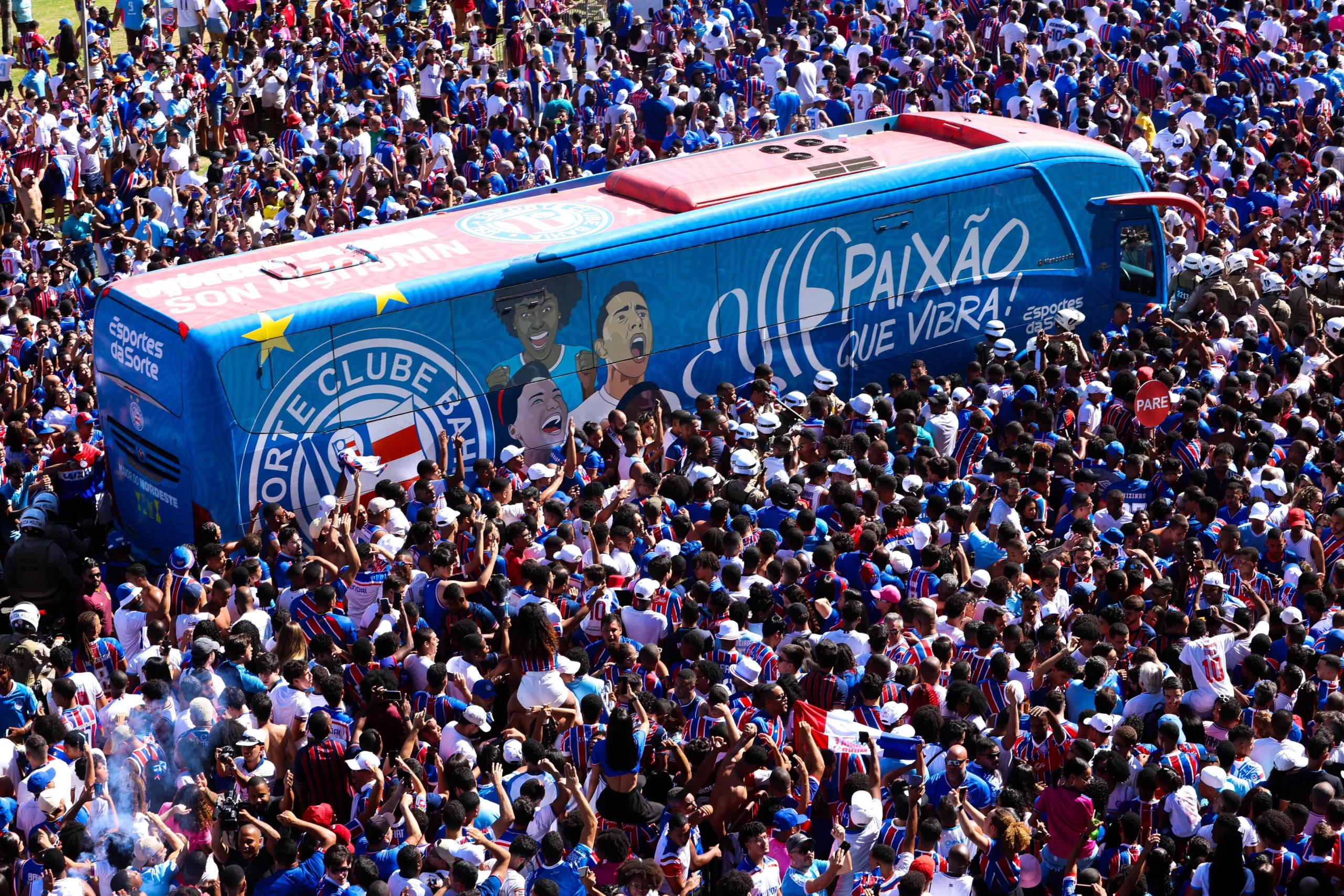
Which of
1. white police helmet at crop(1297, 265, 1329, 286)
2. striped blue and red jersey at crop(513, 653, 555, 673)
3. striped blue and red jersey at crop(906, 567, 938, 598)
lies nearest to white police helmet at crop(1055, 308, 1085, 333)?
white police helmet at crop(1297, 265, 1329, 286)

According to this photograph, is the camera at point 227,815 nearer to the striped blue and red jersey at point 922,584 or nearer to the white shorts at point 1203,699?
the striped blue and red jersey at point 922,584

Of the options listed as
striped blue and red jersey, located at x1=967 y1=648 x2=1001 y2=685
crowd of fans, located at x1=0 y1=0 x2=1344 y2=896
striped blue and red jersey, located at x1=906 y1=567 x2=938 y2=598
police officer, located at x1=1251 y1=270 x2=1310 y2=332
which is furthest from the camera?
police officer, located at x1=1251 y1=270 x2=1310 y2=332

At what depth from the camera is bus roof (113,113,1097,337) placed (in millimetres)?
11844

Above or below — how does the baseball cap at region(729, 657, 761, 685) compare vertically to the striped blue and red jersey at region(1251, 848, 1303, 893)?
above

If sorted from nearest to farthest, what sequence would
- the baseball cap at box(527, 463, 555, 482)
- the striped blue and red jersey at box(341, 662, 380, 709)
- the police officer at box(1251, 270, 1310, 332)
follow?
1. the striped blue and red jersey at box(341, 662, 380, 709)
2. the baseball cap at box(527, 463, 555, 482)
3. the police officer at box(1251, 270, 1310, 332)

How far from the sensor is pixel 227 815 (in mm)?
7914

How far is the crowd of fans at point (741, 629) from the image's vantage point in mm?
8000

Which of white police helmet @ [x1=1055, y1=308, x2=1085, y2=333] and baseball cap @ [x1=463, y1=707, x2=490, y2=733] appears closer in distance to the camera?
baseball cap @ [x1=463, y1=707, x2=490, y2=733]

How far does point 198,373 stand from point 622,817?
4692mm

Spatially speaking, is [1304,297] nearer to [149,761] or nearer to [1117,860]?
[1117,860]

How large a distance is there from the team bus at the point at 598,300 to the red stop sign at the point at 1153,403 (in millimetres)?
2083

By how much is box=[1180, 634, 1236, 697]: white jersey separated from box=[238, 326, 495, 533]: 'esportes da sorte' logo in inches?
214

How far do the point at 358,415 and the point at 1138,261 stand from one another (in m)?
7.29

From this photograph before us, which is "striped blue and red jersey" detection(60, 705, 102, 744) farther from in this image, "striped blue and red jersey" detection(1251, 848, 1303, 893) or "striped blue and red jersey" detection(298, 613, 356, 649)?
"striped blue and red jersey" detection(1251, 848, 1303, 893)
